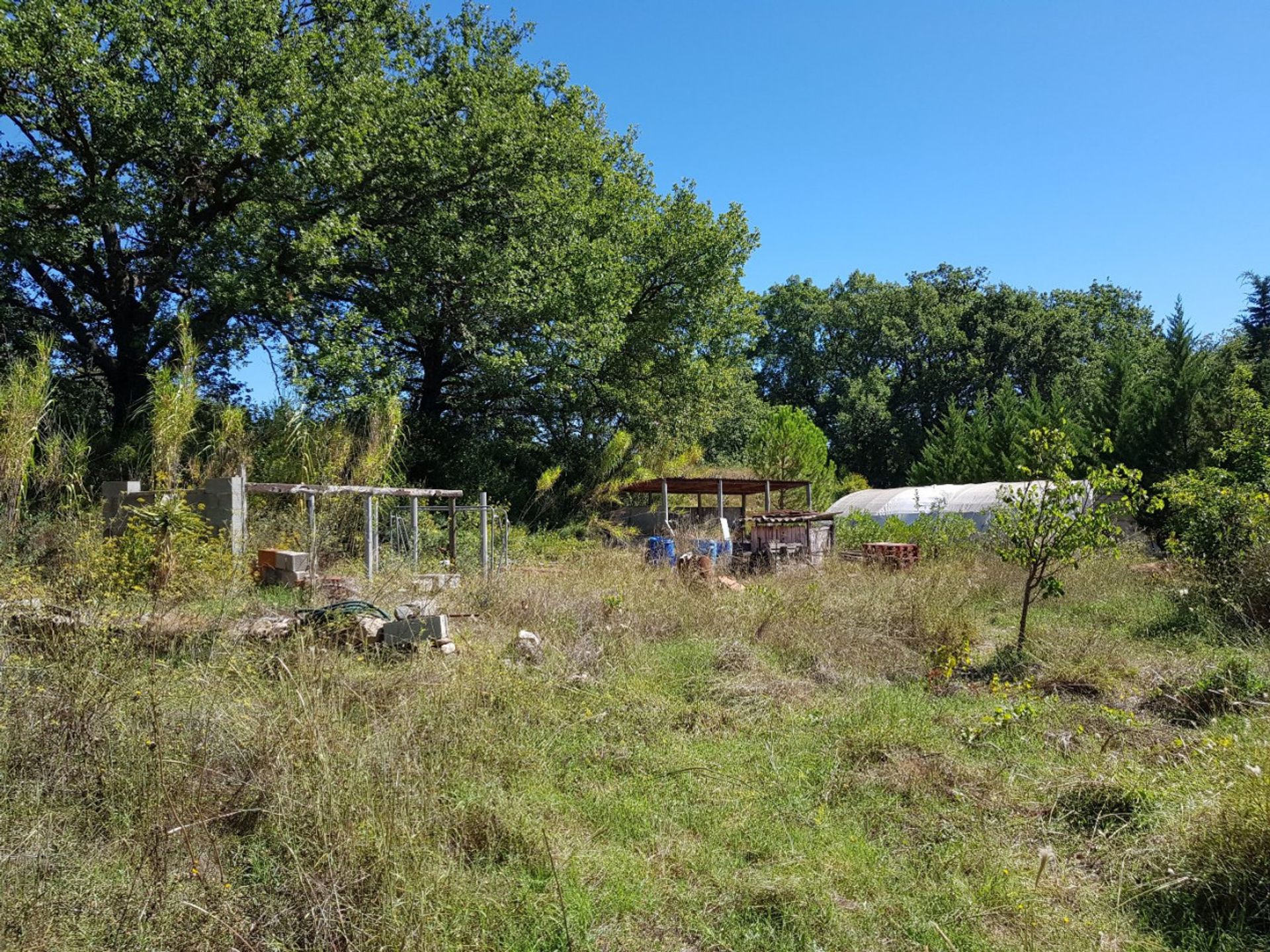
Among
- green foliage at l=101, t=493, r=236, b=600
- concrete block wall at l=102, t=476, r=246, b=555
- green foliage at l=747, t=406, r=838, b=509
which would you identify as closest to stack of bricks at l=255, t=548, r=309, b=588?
concrete block wall at l=102, t=476, r=246, b=555

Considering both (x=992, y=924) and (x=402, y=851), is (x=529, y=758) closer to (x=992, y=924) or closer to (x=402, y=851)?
(x=402, y=851)

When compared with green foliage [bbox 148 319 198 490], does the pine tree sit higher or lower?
higher

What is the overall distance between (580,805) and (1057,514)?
583 cm

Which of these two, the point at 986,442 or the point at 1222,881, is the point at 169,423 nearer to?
the point at 1222,881

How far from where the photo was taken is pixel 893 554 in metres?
14.5

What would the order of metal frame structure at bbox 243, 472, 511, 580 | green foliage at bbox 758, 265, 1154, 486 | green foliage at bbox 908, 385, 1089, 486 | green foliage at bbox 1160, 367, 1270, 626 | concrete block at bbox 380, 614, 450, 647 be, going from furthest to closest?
→ green foliage at bbox 758, 265, 1154, 486 < green foliage at bbox 908, 385, 1089, 486 < metal frame structure at bbox 243, 472, 511, 580 < green foliage at bbox 1160, 367, 1270, 626 < concrete block at bbox 380, 614, 450, 647

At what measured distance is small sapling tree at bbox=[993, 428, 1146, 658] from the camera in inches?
297

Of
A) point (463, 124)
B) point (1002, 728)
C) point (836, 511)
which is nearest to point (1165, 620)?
point (1002, 728)

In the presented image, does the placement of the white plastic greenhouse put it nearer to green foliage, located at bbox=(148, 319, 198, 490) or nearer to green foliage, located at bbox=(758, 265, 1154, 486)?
green foliage, located at bbox=(148, 319, 198, 490)

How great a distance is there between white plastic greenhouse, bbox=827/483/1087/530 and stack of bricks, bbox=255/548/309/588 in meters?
16.0

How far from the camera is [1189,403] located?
73.0 ft

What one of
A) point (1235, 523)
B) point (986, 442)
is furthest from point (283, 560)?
point (986, 442)

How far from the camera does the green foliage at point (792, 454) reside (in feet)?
94.1

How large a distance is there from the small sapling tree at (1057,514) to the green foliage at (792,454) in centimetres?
1985
